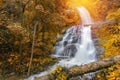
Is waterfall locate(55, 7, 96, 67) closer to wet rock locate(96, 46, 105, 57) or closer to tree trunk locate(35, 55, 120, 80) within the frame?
wet rock locate(96, 46, 105, 57)

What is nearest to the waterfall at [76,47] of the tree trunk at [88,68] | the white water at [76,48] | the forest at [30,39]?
Answer: the white water at [76,48]

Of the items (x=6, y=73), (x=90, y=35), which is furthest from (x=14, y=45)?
(x=90, y=35)

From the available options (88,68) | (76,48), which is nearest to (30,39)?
(76,48)

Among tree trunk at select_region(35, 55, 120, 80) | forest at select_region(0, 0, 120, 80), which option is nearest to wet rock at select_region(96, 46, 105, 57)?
forest at select_region(0, 0, 120, 80)

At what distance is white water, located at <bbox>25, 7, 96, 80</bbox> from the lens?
1623 centimetres

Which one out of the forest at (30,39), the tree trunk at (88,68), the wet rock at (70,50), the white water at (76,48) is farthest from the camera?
the wet rock at (70,50)

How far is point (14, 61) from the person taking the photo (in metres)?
15.1

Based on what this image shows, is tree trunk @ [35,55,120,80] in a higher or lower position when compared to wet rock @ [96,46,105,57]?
higher

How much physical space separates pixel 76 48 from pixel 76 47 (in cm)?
11

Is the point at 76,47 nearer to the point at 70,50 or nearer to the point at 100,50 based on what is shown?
the point at 70,50

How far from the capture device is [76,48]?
17.6m

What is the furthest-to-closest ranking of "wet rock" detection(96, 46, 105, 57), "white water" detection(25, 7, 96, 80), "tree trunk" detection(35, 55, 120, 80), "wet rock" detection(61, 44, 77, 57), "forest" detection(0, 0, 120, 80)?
1. "wet rock" detection(61, 44, 77, 57)
2. "wet rock" detection(96, 46, 105, 57)
3. "white water" detection(25, 7, 96, 80)
4. "forest" detection(0, 0, 120, 80)
5. "tree trunk" detection(35, 55, 120, 80)

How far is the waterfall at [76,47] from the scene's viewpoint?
16.3m

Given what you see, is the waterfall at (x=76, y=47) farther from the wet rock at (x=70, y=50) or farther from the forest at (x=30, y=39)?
the forest at (x=30, y=39)
